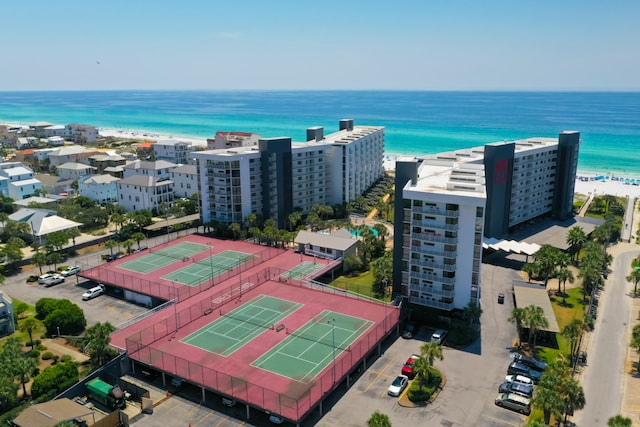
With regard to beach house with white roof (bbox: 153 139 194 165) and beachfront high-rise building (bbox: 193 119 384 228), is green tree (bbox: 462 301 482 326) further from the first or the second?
beach house with white roof (bbox: 153 139 194 165)

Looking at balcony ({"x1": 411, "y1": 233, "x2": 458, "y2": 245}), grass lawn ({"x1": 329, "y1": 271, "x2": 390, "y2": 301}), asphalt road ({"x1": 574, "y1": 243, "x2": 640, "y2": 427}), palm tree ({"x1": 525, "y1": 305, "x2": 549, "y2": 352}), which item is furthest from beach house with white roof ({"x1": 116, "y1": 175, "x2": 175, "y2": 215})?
asphalt road ({"x1": 574, "y1": 243, "x2": 640, "y2": 427})

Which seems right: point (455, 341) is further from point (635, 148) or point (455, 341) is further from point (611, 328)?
point (635, 148)

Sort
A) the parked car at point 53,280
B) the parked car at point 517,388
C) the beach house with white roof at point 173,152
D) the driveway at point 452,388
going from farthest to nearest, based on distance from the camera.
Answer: the beach house with white roof at point 173,152
the parked car at point 53,280
the parked car at point 517,388
the driveway at point 452,388

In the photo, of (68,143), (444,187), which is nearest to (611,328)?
(444,187)

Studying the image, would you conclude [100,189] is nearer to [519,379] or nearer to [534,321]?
[534,321]

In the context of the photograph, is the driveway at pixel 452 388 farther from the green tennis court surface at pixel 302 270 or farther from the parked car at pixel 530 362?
the green tennis court surface at pixel 302 270

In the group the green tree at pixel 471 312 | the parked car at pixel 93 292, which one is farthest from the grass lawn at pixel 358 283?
the parked car at pixel 93 292

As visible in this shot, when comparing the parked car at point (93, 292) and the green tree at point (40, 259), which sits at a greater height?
the green tree at point (40, 259)
